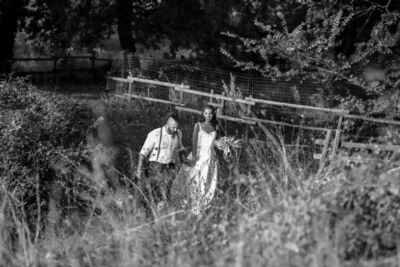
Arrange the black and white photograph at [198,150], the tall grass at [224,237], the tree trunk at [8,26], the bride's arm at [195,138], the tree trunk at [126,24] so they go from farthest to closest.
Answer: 1. the tree trunk at [126,24]
2. the tree trunk at [8,26]
3. the bride's arm at [195,138]
4. the black and white photograph at [198,150]
5. the tall grass at [224,237]

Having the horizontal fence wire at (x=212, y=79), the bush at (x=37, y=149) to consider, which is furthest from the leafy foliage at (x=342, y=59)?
the bush at (x=37, y=149)

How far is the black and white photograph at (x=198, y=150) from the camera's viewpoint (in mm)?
4738

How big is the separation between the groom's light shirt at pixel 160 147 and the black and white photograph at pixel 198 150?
0.8 inches

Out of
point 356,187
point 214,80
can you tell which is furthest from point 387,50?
point 356,187

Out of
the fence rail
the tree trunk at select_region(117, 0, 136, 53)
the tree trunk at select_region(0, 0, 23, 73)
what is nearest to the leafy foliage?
the fence rail

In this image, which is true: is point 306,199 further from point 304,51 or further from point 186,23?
point 186,23

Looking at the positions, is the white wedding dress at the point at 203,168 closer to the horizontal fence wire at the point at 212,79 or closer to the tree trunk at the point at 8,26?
the horizontal fence wire at the point at 212,79

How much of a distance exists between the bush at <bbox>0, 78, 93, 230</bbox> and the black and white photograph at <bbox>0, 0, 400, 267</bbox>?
0.07 feet

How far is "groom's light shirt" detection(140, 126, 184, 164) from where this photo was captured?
8.59 m

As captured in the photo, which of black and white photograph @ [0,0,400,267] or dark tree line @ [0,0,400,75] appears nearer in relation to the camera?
black and white photograph @ [0,0,400,267]

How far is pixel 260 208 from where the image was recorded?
5.23m

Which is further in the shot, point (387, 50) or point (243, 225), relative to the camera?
point (387, 50)

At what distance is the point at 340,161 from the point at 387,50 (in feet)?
29.0

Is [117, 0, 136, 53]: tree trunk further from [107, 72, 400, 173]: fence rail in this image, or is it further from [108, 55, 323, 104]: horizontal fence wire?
[107, 72, 400, 173]: fence rail
